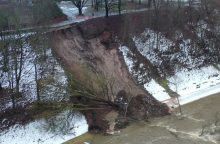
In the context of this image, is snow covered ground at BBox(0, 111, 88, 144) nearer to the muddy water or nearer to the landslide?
the landslide

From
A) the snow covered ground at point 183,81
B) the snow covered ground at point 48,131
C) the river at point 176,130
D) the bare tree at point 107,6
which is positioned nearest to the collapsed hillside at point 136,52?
the snow covered ground at point 183,81

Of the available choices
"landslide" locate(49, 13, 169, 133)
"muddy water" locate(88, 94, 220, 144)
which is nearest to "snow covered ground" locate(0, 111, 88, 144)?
"landslide" locate(49, 13, 169, 133)

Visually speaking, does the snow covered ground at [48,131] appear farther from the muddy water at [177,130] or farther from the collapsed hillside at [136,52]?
the muddy water at [177,130]

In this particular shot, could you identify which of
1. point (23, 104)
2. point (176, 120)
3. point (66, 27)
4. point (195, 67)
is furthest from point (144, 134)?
point (66, 27)

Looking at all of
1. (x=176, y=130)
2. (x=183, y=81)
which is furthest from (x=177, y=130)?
(x=183, y=81)

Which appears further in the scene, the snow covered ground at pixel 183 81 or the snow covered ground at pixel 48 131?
the snow covered ground at pixel 183 81
